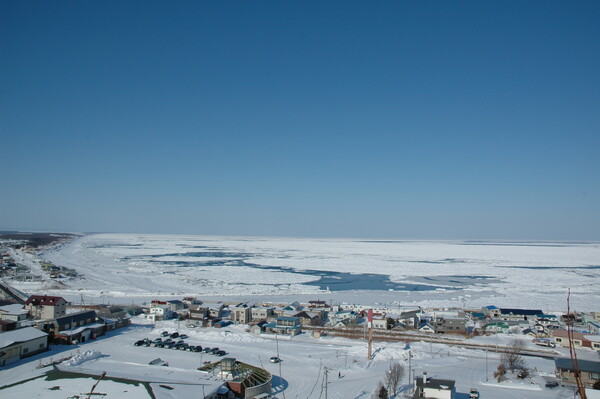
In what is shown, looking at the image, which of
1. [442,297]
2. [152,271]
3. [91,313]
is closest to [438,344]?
[442,297]

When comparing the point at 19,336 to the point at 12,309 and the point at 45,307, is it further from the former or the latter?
Answer: the point at 12,309

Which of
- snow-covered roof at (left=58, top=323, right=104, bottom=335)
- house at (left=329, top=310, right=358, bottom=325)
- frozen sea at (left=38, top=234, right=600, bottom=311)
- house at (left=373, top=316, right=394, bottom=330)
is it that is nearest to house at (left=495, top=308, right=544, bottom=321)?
frozen sea at (left=38, top=234, right=600, bottom=311)

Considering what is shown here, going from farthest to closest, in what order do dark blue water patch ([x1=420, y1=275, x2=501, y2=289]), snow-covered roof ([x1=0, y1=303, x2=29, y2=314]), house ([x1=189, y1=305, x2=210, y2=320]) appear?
dark blue water patch ([x1=420, y1=275, x2=501, y2=289])
house ([x1=189, y1=305, x2=210, y2=320])
snow-covered roof ([x1=0, y1=303, x2=29, y2=314])

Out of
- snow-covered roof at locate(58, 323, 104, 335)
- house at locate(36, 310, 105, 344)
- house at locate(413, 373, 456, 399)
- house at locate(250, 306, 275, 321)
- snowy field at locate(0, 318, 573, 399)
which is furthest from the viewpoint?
house at locate(250, 306, 275, 321)

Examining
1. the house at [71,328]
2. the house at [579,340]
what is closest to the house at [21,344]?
the house at [71,328]

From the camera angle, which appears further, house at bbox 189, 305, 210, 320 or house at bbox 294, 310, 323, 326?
house at bbox 294, 310, 323, 326

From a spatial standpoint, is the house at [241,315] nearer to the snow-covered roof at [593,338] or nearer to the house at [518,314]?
the house at [518,314]

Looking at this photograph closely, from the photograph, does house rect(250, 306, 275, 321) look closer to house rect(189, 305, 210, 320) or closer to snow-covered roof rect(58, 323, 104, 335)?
house rect(189, 305, 210, 320)
